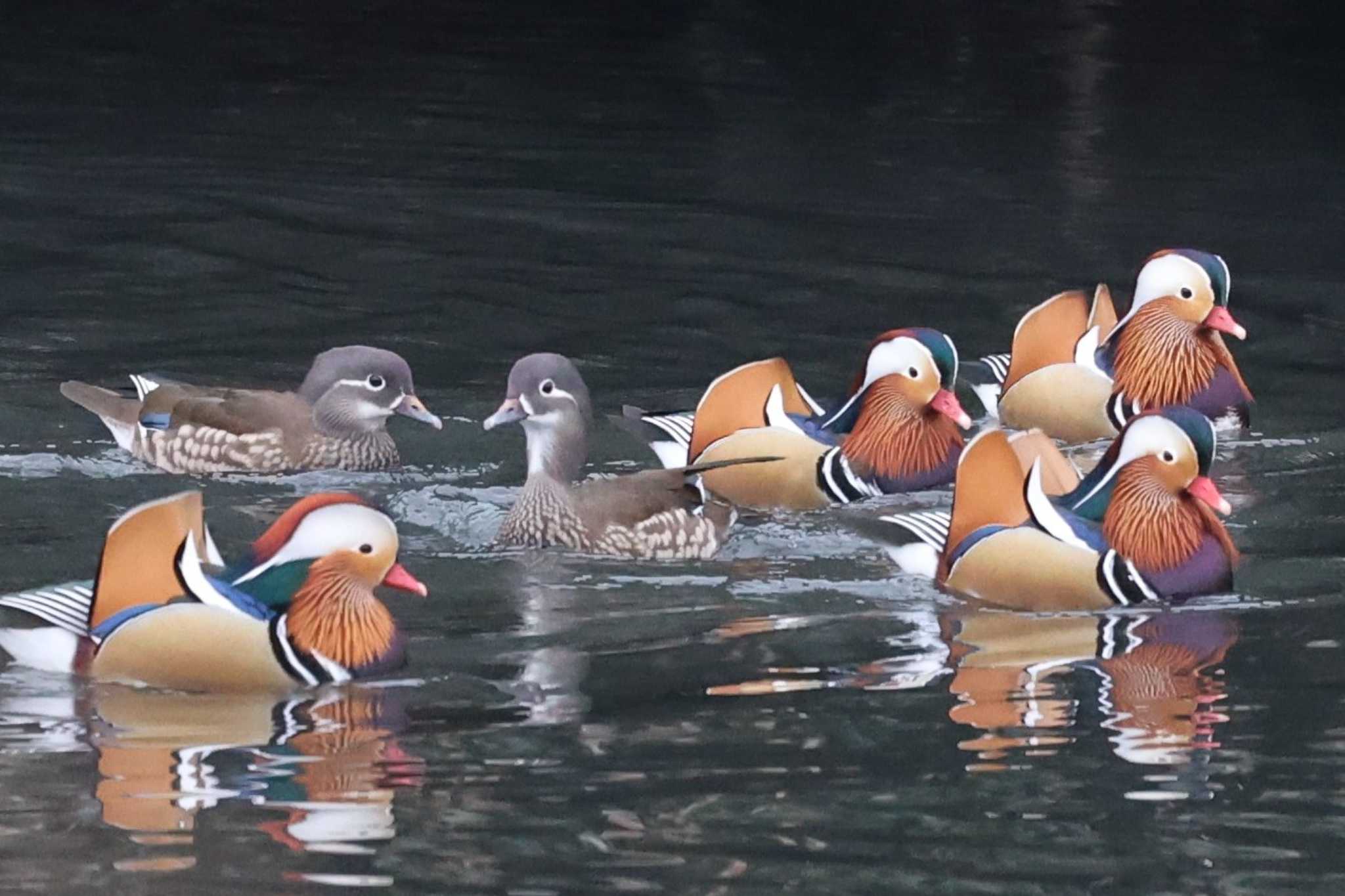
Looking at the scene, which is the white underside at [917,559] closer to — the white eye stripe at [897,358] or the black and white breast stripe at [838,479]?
the black and white breast stripe at [838,479]

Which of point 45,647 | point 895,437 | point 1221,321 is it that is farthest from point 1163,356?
point 45,647

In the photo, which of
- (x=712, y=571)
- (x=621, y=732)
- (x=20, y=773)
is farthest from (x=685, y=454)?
(x=20, y=773)

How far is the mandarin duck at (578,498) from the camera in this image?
836cm

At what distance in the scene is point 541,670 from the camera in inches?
273

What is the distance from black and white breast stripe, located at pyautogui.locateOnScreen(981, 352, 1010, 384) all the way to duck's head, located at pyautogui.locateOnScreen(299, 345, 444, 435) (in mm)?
2301

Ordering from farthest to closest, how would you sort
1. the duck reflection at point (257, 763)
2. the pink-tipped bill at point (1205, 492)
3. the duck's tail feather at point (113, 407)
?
1. the duck's tail feather at point (113, 407)
2. the pink-tipped bill at point (1205, 492)
3. the duck reflection at point (257, 763)

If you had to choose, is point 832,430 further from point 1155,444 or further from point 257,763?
point 257,763

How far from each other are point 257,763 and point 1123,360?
5414 mm

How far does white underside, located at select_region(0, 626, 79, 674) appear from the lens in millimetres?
6531

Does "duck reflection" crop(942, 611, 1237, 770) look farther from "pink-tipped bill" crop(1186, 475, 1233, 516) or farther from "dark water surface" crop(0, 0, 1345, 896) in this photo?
"pink-tipped bill" crop(1186, 475, 1233, 516)

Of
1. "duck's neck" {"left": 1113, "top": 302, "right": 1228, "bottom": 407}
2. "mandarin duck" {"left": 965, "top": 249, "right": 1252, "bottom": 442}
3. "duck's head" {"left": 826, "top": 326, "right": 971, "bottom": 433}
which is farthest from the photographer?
"duck's neck" {"left": 1113, "top": 302, "right": 1228, "bottom": 407}

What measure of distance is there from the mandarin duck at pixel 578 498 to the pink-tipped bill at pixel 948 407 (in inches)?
43.3

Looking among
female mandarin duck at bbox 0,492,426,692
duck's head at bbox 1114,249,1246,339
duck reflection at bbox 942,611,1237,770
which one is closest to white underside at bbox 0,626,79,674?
female mandarin duck at bbox 0,492,426,692

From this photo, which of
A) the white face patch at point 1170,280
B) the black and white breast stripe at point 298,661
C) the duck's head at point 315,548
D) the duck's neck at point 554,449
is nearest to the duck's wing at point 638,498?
the duck's neck at point 554,449
